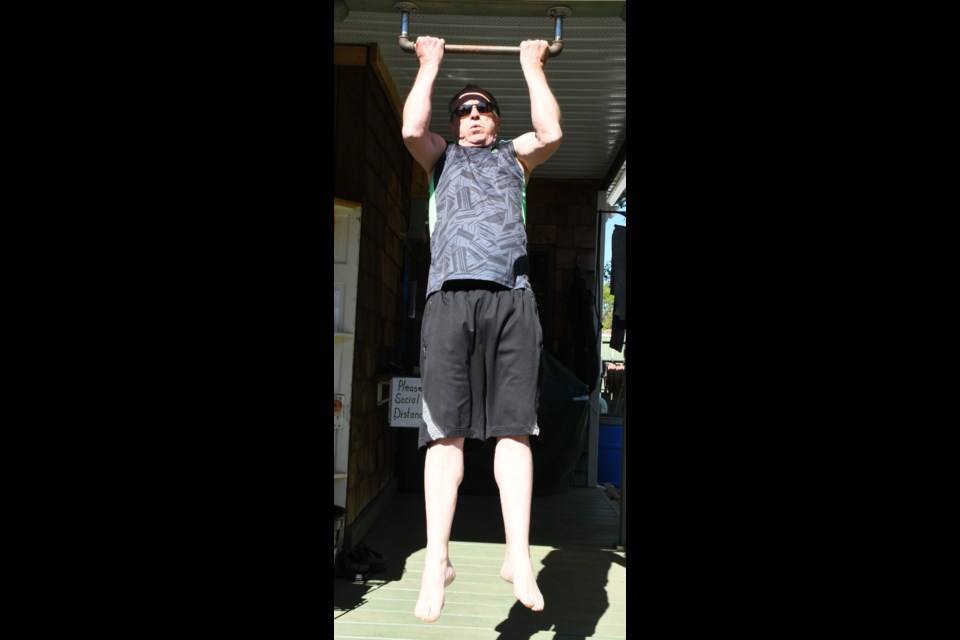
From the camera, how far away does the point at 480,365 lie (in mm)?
2156

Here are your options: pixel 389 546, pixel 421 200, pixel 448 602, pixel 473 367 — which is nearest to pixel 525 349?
pixel 473 367

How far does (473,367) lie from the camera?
215 centimetres

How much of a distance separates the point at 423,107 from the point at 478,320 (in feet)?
2.32

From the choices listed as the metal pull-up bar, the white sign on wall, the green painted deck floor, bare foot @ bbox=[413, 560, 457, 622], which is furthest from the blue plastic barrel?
the metal pull-up bar

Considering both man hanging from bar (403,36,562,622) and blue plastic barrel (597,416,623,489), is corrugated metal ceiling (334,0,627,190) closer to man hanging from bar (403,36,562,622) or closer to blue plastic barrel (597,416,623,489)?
man hanging from bar (403,36,562,622)

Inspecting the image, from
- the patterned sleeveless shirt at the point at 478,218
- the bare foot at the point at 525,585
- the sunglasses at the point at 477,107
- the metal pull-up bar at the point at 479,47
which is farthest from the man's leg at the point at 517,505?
the metal pull-up bar at the point at 479,47

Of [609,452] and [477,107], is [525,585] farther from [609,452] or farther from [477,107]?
[609,452]

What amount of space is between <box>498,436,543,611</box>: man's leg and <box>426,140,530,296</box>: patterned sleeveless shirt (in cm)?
51

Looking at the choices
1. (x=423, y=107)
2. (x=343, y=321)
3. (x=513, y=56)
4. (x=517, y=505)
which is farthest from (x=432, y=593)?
(x=513, y=56)

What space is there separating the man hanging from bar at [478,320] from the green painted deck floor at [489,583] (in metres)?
0.62

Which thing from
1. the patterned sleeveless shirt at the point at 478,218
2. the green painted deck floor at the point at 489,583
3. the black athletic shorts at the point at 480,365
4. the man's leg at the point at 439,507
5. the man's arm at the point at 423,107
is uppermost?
the man's arm at the point at 423,107

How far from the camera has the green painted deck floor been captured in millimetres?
2600

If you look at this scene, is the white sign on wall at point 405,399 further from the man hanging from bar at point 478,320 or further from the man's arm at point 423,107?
the man's arm at point 423,107

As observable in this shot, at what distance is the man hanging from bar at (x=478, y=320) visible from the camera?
2.08 meters
